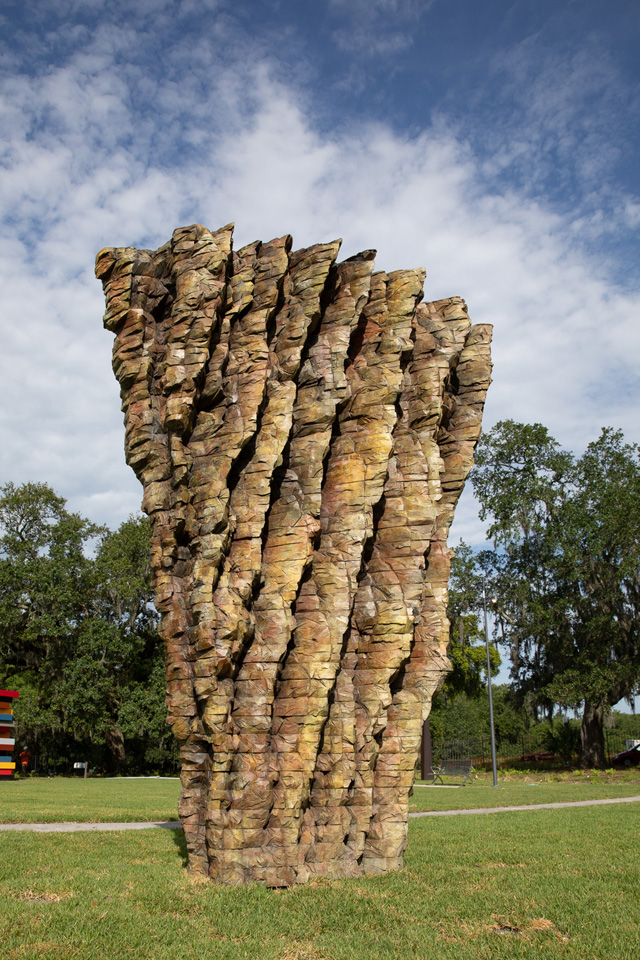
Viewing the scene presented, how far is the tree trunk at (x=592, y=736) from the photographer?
33750 millimetres

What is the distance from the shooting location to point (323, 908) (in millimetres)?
7344

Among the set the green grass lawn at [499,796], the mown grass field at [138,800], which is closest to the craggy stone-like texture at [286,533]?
the mown grass field at [138,800]

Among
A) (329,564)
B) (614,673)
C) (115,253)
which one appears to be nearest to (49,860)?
(329,564)

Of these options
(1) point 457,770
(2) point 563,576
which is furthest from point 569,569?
(1) point 457,770

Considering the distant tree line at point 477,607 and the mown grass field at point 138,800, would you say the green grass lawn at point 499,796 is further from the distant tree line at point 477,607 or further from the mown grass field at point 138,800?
the distant tree line at point 477,607

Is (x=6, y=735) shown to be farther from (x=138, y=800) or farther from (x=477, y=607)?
(x=477, y=607)

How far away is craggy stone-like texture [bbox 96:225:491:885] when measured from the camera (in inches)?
334

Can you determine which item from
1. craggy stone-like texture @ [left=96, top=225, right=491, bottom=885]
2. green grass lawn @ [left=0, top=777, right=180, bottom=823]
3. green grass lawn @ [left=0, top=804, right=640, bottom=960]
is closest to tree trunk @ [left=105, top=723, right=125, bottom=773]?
green grass lawn @ [left=0, top=777, right=180, bottom=823]

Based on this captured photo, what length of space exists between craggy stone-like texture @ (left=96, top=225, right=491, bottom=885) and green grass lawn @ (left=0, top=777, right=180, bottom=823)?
638cm

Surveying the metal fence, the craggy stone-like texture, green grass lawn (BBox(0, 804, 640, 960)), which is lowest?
the metal fence

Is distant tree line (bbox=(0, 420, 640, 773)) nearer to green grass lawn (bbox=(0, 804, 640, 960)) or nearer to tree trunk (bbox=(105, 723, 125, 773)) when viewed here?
tree trunk (bbox=(105, 723, 125, 773))

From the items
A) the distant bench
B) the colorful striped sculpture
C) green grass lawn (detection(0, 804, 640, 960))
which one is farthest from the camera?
the distant bench

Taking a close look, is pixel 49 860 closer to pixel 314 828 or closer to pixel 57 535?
pixel 314 828

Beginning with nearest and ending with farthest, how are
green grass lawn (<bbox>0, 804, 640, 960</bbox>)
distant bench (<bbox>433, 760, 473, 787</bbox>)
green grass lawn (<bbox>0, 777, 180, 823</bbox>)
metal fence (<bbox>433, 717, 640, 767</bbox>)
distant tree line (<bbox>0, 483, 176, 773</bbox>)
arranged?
green grass lawn (<bbox>0, 804, 640, 960</bbox>) < green grass lawn (<bbox>0, 777, 180, 823</bbox>) < distant bench (<bbox>433, 760, 473, 787</bbox>) < distant tree line (<bbox>0, 483, 176, 773</bbox>) < metal fence (<bbox>433, 717, 640, 767</bbox>)
